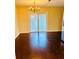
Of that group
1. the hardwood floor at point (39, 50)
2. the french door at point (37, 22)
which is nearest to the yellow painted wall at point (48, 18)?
the french door at point (37, 22)

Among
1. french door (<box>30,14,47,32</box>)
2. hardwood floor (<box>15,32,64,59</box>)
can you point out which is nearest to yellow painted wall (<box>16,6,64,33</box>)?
french door (<box>30,14,47,32</box>)

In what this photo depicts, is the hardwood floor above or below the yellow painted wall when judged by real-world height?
below

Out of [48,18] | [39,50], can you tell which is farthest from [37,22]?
[39,50]

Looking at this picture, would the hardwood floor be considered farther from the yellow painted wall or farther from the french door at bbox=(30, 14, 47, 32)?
the french door at bbox=(30, 14, 47, 32)

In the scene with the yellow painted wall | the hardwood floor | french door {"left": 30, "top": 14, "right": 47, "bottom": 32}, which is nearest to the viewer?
the hardwood floor

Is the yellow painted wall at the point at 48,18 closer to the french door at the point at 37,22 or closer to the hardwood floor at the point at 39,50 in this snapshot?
the french door at the point at 37,22

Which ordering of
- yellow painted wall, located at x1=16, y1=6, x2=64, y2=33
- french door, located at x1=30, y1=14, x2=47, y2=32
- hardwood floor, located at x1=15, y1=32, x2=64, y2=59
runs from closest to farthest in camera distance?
hardwood floor, located at x1=15, y1=32, x2=64, y2=59 → yellow painted wall, located at x1=16, y1=6, x2=64, y2=33 → french door, located at x1=30, y1=14, x2=47, y2=32

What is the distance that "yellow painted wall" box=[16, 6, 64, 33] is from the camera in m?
11.4

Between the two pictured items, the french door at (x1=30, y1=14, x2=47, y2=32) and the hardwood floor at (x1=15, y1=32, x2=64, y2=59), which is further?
the french door at (x1=30, y1=14, x2=47, y2=32)
